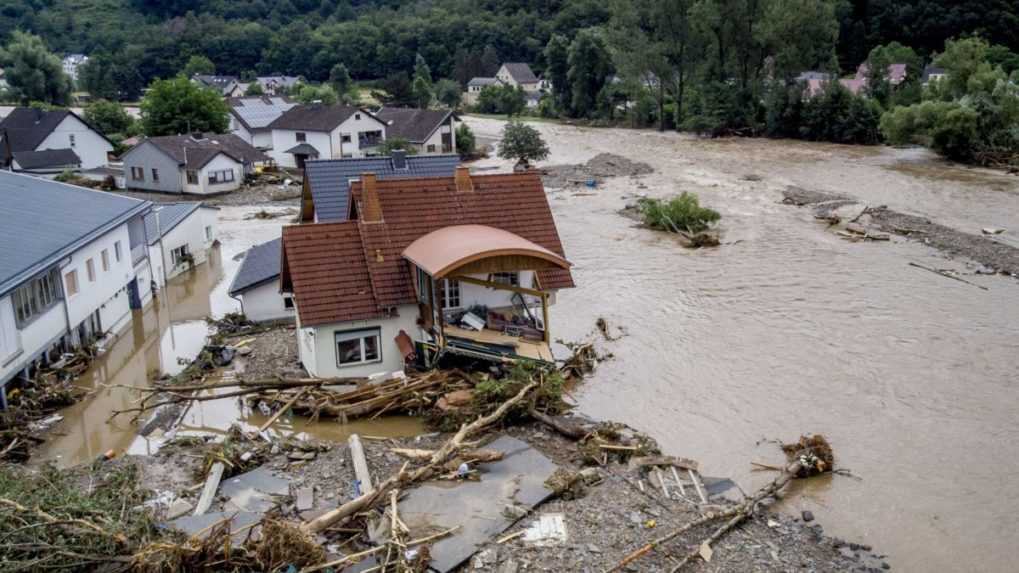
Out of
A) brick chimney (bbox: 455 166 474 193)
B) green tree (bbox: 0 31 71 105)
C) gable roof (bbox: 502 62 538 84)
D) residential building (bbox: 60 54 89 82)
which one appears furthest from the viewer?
residential building (bbox: 60 54 89 82)

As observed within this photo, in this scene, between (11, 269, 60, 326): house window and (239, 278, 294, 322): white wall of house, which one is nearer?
(11, 269, 60, 326): house window

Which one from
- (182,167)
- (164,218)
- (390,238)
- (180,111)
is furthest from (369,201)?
(180,111)

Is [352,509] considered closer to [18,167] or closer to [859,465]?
[859,465]

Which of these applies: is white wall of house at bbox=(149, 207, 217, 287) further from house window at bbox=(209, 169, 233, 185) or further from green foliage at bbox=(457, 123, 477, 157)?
green foliage at bbox=(457, 123, 477, 157)

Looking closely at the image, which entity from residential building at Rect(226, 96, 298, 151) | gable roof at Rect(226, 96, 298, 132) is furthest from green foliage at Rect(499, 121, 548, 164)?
gable roof at Rect(226, 96, 298, 132)

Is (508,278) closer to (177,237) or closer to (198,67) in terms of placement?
(177,237)

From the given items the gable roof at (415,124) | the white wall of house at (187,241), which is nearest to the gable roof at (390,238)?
the white wall of house at (187,241)

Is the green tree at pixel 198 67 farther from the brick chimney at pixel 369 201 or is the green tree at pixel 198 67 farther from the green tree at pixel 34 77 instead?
the brick chimney at pixel 369 201

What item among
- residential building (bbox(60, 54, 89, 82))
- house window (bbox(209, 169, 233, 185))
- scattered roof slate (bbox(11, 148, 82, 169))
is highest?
residential building (bbox(60, 54, 89, 82))
